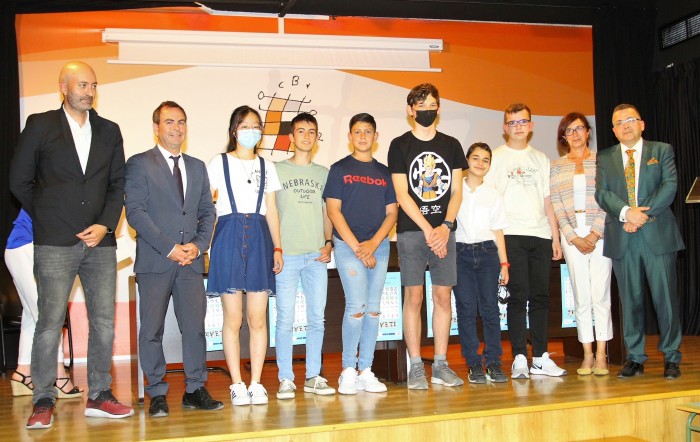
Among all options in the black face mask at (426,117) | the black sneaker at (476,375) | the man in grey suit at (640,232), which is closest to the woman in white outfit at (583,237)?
the man in grey suit at (640,232)

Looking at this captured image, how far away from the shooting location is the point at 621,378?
182 inches

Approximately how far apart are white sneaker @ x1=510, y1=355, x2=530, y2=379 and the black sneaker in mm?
223

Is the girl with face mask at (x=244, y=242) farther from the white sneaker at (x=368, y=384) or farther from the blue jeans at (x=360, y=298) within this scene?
the white sneaker at (x=368, y=384)

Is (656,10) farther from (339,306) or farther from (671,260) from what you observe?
(339,306)

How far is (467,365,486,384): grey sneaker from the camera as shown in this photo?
458 cm

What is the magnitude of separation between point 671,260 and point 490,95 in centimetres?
388

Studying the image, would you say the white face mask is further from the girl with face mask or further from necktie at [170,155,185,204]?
necktie at [170,155,185,204]

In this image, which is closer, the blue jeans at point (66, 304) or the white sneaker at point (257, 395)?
the blue jeans at point (66, 304)

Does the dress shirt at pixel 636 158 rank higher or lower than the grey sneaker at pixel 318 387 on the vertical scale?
higher

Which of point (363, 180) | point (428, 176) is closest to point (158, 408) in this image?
point (363, 180)

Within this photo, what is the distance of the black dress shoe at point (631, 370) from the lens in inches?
183

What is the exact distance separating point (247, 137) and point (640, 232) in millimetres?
2477

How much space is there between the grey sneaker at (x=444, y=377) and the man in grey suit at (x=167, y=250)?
53.3 inches

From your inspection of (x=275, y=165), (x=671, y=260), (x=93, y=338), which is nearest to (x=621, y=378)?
(x=671, y=260)
